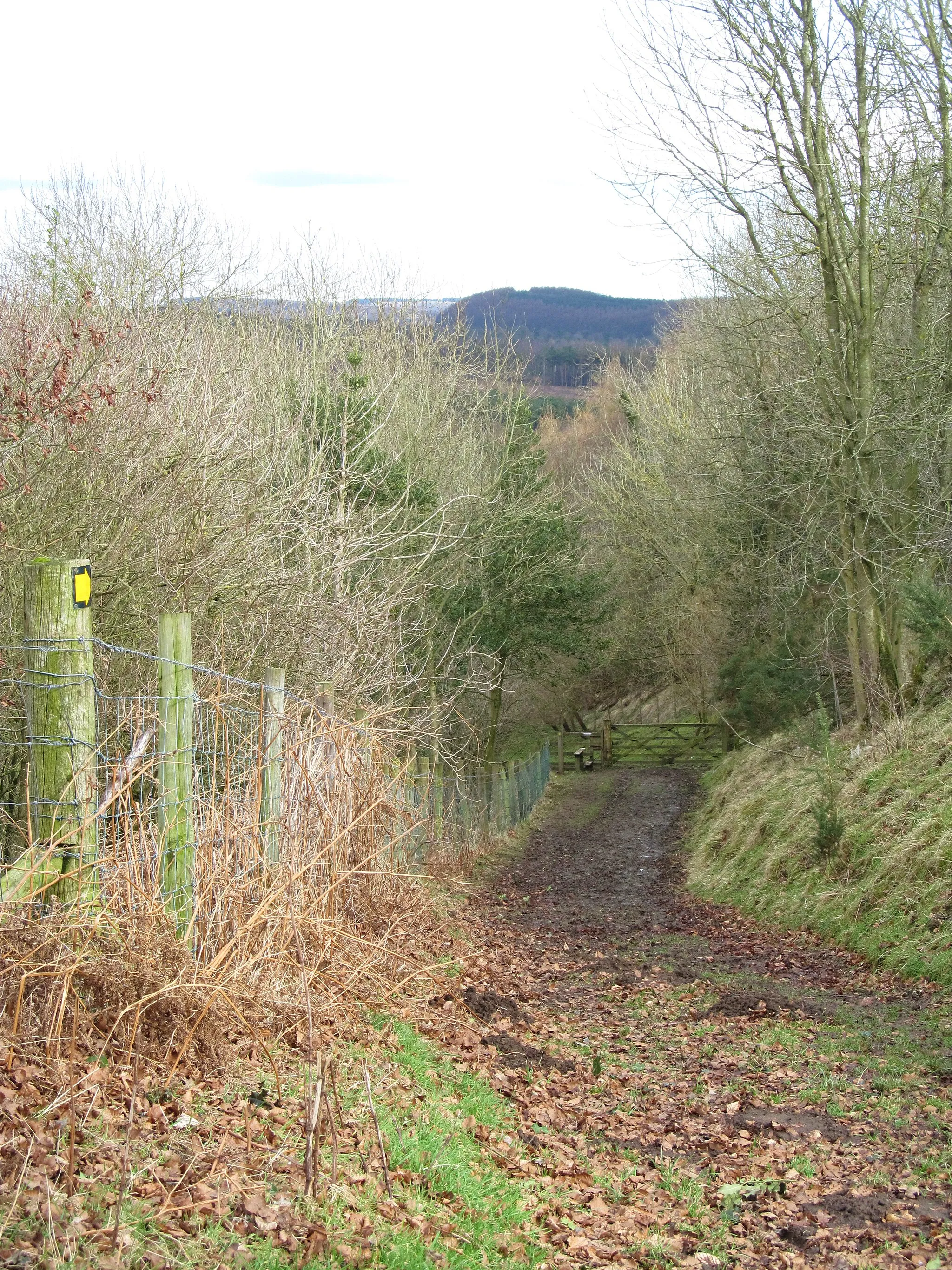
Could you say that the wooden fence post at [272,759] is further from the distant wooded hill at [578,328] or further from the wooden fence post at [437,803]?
the distant wooded hill at [578,328]

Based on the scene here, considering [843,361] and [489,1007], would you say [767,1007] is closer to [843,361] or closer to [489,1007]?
[489,1007]

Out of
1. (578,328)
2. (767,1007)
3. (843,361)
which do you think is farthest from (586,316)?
(767,1007)

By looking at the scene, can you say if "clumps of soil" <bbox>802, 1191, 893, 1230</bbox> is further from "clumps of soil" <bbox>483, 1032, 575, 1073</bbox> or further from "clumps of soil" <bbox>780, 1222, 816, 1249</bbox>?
"clumps of soil" <bbox>483, 1032, 575, 1073</bbox>

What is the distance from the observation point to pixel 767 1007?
27.6ft

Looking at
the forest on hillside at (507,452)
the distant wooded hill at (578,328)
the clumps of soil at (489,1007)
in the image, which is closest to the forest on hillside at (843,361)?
the forest on hillside at (507,452)

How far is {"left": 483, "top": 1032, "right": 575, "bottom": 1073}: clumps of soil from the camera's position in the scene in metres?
6.75

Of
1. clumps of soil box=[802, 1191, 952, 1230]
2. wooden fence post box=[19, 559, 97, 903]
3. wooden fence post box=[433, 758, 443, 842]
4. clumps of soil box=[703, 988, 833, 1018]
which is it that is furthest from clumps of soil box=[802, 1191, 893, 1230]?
wooden fence post box=[433, 758, 443, 842]

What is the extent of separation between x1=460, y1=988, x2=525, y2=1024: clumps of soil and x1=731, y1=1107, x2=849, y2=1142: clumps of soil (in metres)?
2.01

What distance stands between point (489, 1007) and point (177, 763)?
3.66 metres

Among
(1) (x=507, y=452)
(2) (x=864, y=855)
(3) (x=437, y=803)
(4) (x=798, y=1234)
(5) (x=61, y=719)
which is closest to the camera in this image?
(5) (x=61, y=719)

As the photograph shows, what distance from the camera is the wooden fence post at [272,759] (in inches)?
244

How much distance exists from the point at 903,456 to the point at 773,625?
8090mm

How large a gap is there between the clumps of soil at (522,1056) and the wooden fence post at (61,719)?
3319mm

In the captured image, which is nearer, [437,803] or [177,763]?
[177,763]
